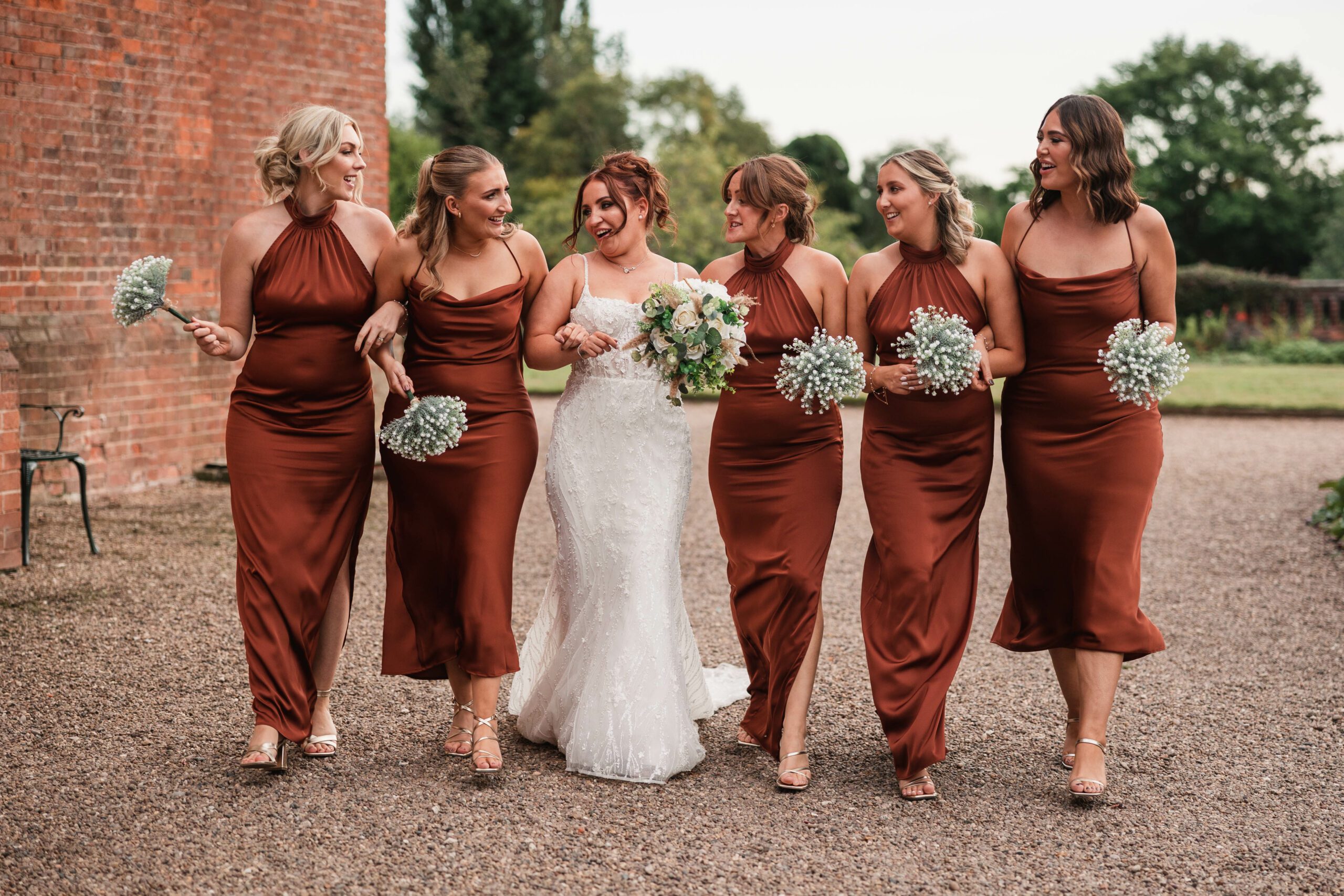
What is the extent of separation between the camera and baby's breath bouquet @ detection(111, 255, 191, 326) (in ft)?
14.2

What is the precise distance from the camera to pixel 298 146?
4430 mm

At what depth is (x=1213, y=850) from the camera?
3.88 meters

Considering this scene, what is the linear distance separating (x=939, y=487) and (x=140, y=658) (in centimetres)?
404

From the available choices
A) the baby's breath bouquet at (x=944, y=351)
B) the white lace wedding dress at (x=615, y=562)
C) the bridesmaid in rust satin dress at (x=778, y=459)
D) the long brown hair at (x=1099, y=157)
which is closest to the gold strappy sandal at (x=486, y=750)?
the white lace wedding dress at (x=615, y=562)

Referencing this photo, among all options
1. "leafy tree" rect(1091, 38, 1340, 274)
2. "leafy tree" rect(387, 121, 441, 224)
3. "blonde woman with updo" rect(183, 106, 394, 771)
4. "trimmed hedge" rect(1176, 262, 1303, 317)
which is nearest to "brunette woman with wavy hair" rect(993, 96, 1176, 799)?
"blonde woman with updo" rect(183, 106, 394, 771)

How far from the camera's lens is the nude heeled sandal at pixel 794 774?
438 centimetres

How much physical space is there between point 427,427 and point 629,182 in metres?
1.27

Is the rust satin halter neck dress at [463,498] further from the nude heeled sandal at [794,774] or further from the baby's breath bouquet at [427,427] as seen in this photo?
the nude heeled sandal at [794,774]

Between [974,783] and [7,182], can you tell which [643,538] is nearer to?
[974,783]

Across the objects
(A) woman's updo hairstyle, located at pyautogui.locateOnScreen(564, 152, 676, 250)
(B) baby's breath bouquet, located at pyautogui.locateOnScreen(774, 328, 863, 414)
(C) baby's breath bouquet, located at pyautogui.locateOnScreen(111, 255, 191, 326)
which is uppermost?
(A) woman's updo hairstyle, located at pyautogui.locateOnScreen(564, 152, 676, 250)

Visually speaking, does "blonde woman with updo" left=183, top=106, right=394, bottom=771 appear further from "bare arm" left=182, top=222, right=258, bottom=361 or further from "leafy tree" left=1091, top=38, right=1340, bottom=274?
"leafy tree" left=1091, top=38, right=1340, bottom=274

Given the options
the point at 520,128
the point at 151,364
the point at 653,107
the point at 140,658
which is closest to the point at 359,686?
the point at 140,658

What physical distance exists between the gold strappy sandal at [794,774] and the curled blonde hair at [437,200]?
2.18 m

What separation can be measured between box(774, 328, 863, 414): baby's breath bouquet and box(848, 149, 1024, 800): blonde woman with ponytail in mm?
146
